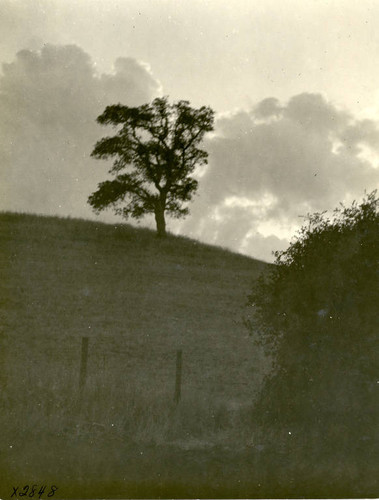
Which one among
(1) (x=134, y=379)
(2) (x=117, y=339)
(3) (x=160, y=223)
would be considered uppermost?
(3) (x=160, y=223)

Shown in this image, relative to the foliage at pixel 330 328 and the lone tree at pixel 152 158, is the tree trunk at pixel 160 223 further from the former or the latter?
the foliage at pixel 330 328

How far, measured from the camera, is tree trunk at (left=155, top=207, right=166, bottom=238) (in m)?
45.4

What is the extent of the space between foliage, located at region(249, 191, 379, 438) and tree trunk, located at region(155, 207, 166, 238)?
31.1 metres

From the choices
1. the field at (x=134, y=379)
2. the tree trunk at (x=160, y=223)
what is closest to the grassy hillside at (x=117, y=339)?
the field at (x=134, y=379)

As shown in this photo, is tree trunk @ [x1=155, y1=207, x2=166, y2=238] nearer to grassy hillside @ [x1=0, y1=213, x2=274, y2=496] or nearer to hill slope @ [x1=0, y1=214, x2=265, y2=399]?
hill slope @ [x1=0, y1=214, x2=265, y2=399]

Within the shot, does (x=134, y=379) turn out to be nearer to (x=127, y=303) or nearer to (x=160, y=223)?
(x=127, y=303)

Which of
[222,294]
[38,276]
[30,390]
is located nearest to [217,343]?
[222,294]

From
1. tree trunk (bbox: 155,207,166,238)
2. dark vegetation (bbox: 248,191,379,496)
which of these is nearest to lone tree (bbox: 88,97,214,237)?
tree trunk (bbox: 155,207,166,238)

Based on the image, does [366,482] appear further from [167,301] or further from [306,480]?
[167,301]

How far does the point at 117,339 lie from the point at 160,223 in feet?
67.6

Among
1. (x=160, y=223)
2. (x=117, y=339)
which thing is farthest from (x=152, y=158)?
(x=117, y=339)

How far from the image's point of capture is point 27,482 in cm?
1122

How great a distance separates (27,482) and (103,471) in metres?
1.58

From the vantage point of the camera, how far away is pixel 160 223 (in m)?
46.4
